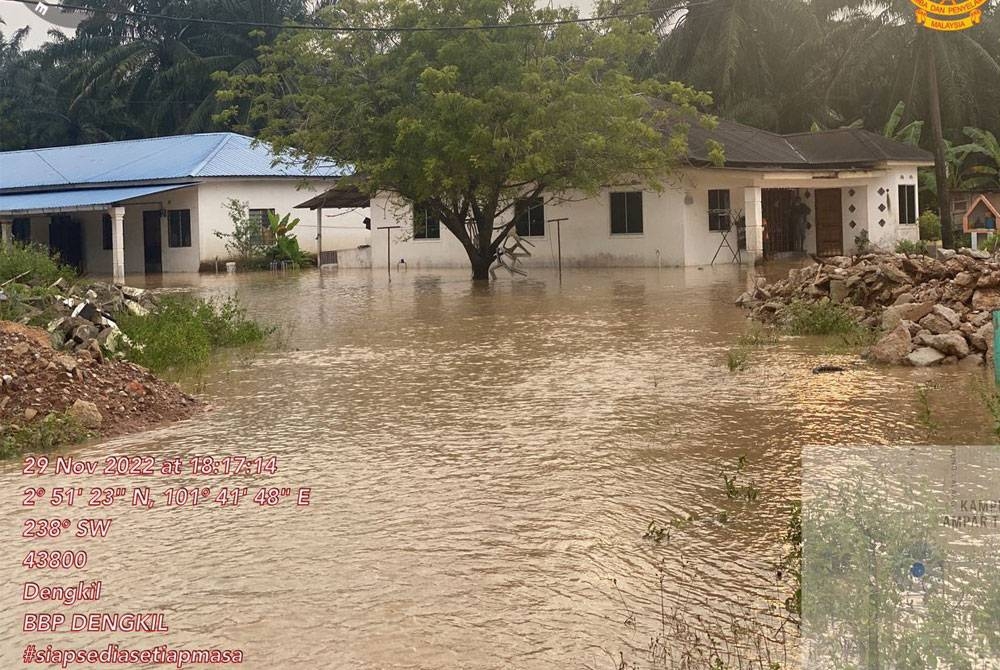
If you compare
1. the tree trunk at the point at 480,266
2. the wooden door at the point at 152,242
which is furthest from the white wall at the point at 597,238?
the wooden door at the point at 152,242

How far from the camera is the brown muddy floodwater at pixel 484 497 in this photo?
4.89 meters

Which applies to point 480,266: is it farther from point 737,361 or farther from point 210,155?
point 737,361

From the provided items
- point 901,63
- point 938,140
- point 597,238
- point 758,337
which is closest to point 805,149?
point 597,238

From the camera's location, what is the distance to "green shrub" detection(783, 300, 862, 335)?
14281mm

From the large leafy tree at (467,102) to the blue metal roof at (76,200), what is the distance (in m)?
10.8

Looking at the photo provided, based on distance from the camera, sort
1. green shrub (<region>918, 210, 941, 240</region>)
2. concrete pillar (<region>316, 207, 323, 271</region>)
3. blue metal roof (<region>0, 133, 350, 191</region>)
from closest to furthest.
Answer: green shrub (<region>918, 210, 941, 240</region>) < concrete pillar (<region>316, 207, 323, 271</region>) < blue metal roof (<region>0, 133, 350, 191</region>)

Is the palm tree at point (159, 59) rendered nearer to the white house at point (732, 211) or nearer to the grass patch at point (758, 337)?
the white house at point (732, 211)

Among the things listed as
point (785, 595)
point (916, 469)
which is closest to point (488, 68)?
point (916, 469)

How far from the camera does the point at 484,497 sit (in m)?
6.89

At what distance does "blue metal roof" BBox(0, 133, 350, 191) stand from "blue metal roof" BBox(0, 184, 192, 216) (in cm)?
34

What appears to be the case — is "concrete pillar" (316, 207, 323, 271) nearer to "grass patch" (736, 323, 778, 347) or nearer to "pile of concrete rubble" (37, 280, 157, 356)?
"pile of concrete rubble" (37, 280, 157, 356)

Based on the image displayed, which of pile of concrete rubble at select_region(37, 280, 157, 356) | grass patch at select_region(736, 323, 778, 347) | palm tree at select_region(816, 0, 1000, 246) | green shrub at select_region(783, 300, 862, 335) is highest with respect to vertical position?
palm tree at select_region(816, 0, 1000, 246)

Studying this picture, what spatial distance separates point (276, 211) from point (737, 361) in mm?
31577

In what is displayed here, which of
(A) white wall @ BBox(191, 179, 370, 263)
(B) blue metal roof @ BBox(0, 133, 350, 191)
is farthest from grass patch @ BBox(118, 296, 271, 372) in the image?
(B) blue metal roof @ BBox(0, 133, 350, 191)
